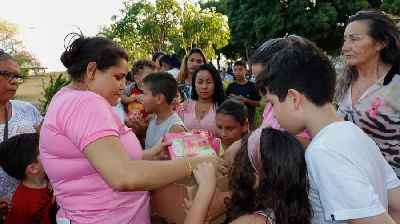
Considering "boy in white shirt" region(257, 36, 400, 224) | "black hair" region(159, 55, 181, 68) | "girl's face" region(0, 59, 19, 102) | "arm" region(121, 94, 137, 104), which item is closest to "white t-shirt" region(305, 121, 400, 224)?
"boy in white shirt" region(257, 36, 400, 224)

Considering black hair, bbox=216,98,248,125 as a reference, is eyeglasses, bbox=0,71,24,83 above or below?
above

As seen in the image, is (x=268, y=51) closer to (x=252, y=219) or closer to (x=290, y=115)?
(x=290, y=115)

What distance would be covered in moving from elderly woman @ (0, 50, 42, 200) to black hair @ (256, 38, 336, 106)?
7.05 feet

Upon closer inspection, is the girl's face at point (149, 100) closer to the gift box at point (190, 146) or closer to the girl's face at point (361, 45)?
the gift box at point (190, 146)

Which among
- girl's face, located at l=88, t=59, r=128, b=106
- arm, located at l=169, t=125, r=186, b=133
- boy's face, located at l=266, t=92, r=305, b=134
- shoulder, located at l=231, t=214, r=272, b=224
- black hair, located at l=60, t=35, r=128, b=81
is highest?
black hair, located at l=60, t=35, r=128, b=81

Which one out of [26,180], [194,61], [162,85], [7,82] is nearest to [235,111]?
[162,85]

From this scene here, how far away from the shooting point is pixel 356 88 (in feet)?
9.43

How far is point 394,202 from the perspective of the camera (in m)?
1.71

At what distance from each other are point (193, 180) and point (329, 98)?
745 mm

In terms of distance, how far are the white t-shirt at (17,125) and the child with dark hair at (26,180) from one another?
0.14m

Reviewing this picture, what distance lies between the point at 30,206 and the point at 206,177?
1492 mm

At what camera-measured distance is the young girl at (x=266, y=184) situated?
63.1 inches

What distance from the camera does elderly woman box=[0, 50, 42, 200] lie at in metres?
2.78

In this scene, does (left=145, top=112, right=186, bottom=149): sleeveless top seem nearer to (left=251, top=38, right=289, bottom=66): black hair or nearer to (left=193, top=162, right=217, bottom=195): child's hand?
(left=251, top=38, right=289, bottom=66): black hair
